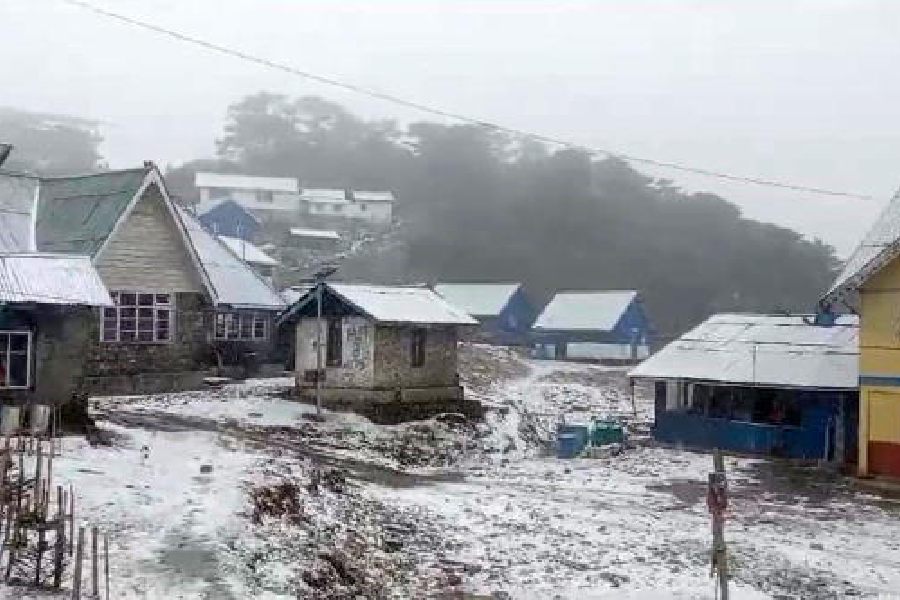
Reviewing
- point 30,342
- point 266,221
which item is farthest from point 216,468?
point 266,221

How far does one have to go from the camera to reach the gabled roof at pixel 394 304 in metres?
33.2

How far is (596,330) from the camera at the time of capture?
226 ft

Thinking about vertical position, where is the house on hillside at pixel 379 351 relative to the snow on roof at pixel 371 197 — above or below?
below

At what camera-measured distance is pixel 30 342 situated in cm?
2247

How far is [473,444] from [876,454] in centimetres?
1186

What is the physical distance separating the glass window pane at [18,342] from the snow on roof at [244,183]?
78.8 meters

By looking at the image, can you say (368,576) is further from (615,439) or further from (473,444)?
(615,439)

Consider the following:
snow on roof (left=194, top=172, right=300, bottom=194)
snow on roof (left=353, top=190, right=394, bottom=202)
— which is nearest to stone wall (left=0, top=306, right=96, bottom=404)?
snow on roof (left=194, top=172, right=300, bottom=194)

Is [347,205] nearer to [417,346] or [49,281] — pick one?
[417,346]

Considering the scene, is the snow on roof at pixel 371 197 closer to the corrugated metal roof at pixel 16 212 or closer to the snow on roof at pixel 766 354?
the snow on roof at pixel 766 354

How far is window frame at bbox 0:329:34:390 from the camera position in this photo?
22.2 meters

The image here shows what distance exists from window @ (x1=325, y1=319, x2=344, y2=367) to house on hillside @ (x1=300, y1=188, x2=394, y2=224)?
69.1 m

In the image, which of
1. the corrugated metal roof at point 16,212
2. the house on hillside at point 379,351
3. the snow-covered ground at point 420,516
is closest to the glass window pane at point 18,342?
the snow-covered ground at point 420,516

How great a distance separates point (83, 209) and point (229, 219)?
48.6m
